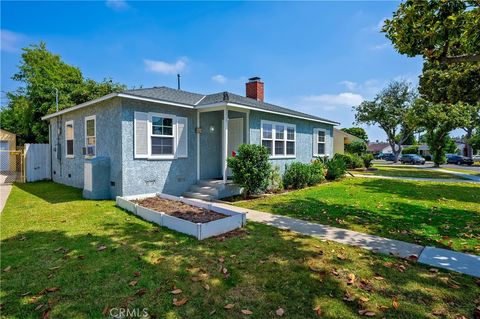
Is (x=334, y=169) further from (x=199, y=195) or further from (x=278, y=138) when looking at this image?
(x=199, y=195)

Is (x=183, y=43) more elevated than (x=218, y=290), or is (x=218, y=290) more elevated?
(x=183, y=43)

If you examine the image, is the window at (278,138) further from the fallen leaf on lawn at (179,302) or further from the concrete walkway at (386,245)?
the fallen leaf on lawn at (179,302)

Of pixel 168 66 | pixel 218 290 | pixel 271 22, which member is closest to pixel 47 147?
pixel 168 66

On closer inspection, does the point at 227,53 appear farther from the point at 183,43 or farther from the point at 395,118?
the point at 395,118

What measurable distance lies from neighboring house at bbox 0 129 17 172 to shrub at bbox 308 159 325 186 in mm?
21503

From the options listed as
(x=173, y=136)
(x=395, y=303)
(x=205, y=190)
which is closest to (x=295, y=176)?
(x=205, y=190)

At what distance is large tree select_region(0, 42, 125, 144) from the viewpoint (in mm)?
20375

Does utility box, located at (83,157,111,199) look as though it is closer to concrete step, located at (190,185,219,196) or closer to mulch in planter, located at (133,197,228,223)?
mulch in planter, located at (133,197,228,223)

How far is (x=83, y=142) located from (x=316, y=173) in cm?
1155

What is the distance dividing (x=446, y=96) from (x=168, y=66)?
58.4ft

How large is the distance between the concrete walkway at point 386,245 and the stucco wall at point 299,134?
5.37 metres

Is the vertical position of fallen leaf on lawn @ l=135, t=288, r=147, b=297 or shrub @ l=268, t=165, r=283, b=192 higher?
shrub @ l=268, t=165, r=283, b=192

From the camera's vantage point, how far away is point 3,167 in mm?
19625

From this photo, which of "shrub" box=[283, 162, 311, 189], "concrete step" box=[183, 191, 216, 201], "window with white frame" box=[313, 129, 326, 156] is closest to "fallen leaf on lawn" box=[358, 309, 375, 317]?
"concrete step" box=[183, 191, 216, 201]
